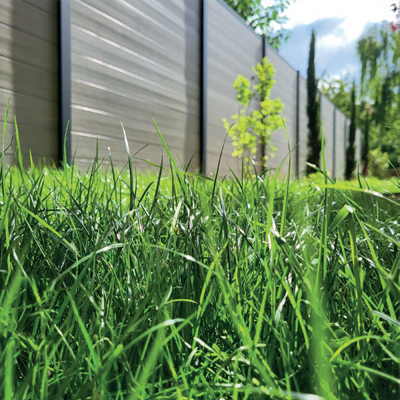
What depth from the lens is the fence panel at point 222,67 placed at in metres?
6.83

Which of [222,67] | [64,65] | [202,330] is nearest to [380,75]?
[222,67]

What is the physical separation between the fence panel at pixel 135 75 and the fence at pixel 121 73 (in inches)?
0.5

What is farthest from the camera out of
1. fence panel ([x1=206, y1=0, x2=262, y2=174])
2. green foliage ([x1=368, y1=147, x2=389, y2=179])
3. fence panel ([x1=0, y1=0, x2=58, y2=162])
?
green foliage ([x1=368, y1=147, x2=389, y2=179])

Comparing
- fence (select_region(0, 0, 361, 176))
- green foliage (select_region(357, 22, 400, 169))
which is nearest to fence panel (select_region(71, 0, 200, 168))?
fence (select_region(0, 0, 361, 176))

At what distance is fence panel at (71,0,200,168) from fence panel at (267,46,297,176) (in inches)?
147

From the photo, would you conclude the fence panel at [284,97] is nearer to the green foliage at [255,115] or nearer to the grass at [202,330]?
the green foliage at [255,115]

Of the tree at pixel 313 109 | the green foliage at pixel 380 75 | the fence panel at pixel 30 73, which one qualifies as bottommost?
the fence panel at pixel 30 73

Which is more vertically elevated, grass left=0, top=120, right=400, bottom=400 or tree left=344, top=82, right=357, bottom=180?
tree left=344, top=82, right=357, bottom=180

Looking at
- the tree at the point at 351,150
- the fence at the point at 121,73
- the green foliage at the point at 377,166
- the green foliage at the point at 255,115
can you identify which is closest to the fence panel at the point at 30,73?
the fence at the point at 121,73

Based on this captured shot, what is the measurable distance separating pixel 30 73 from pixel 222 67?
4254mm

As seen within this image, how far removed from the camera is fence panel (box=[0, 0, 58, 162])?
3.48m

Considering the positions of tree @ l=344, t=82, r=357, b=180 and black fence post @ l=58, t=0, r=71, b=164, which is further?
tree @ l=344, t=82, r=357, b=180

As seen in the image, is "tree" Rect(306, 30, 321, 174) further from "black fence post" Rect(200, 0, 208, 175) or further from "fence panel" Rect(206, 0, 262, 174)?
"black fence post" Rect(200, 0, 208, 175)

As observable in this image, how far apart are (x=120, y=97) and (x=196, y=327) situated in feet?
15.3
